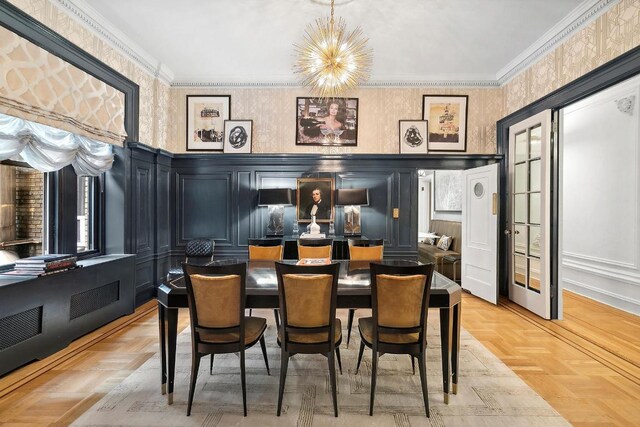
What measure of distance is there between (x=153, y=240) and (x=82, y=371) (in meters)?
2.44

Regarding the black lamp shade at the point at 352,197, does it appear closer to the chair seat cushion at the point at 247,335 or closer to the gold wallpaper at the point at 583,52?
the gold wallpaper at the point at 583,52

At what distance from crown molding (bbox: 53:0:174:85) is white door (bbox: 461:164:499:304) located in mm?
5190

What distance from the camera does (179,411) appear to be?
85.1 inches

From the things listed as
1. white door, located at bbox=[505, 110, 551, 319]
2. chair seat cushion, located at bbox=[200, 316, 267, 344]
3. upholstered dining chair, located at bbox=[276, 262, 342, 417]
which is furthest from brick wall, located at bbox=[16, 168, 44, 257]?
white door, located at bbox=[505, 110, 551, 319]

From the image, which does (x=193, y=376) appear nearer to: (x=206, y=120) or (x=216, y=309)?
(x=216, y=309)

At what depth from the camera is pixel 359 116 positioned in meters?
5.34

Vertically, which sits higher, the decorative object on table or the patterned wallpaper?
the patterned wallpaper

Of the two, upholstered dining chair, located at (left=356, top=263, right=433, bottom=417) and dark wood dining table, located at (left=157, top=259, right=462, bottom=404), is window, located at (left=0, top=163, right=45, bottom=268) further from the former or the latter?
upholstered dining chair, located at (left=356, top=263, right=433, bottom=417)

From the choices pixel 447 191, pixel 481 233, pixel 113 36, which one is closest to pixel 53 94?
pixel 113 36

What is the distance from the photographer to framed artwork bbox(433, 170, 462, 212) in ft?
23.4

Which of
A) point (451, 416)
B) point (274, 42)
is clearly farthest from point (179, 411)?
point (274, 42)

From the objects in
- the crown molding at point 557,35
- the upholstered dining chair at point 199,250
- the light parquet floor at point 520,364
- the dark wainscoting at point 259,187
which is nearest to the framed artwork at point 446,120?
the dark wainscoting at point 259,187

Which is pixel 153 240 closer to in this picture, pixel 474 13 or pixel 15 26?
pixel 15 26

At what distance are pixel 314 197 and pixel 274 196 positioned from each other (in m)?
0.68
